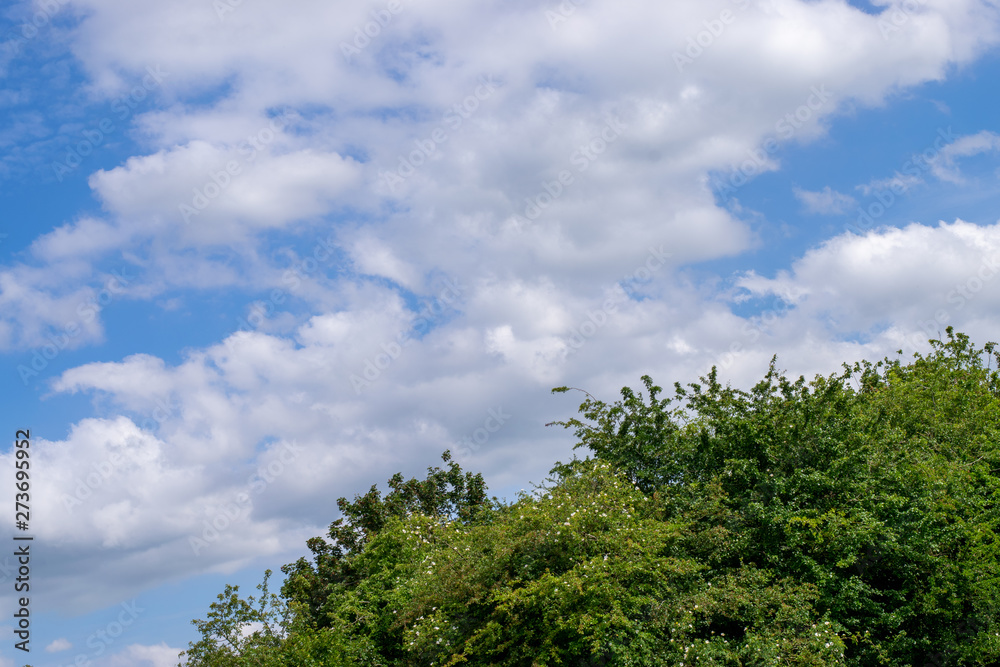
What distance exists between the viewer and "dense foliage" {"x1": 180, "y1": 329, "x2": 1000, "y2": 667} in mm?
17625

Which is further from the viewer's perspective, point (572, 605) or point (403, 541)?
point (403, 541)

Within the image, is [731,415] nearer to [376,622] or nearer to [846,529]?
[846,529]

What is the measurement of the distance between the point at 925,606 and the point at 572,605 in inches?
325

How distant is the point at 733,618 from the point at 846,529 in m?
3.48

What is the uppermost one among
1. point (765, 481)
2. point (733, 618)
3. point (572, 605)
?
point (765, 481)

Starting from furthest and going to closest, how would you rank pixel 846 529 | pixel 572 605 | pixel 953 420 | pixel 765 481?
pixel 953 420 → pixel 765 481 → pixel 846 529 → pixel 572 605

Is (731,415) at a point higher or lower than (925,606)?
higher

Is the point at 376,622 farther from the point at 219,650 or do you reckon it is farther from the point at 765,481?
the point at 765,481

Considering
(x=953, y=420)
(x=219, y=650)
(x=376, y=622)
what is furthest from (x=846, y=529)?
(x=219, y=650)

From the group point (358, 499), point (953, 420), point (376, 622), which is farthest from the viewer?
point (358, 499)

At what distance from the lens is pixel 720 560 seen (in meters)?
20.1

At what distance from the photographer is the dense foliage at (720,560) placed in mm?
17625

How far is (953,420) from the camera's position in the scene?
2659cm

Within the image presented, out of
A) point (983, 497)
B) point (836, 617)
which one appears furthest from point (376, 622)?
point (983, 497)
